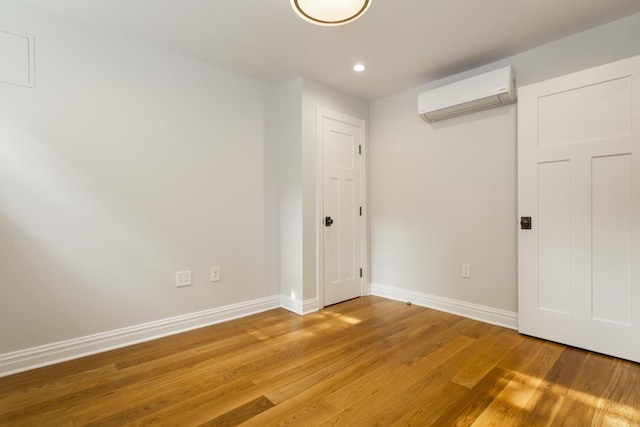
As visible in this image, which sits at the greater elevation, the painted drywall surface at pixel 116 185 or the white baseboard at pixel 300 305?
the painted drywall surface at pixel 116 185

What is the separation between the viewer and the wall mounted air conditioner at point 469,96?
101 inches

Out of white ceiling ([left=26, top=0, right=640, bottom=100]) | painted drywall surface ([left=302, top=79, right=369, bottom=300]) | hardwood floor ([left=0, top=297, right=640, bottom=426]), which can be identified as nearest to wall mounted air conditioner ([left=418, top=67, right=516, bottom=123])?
white ceiling ([left=26, top=0, right=640, bottom=100])

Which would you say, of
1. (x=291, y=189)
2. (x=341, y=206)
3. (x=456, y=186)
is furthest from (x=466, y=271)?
(x=291, y=189)

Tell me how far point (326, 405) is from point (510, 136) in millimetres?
2558

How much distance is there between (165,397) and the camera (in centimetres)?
172

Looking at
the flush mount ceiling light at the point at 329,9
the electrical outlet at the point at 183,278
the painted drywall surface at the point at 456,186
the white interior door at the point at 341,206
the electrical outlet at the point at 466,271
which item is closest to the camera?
the flush mount ceiling light at the point at 329,9

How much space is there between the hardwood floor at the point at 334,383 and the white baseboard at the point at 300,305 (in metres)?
0.46

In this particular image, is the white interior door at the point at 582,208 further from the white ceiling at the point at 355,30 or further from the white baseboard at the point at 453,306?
the white ceiling at the point at 355,30

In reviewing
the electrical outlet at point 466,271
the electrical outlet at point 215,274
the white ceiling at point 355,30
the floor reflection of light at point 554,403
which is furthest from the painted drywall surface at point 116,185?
the floor reflection of light at point 554,403

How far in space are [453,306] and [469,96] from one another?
1.98m

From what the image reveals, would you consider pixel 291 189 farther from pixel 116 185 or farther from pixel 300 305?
pixel 116 185

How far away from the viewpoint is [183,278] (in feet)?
8.76

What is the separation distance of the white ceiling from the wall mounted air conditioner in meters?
0.21

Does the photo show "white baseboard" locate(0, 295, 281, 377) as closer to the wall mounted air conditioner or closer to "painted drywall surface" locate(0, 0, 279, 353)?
"painted drywall surface" locate(0, 0, 279, 353)
